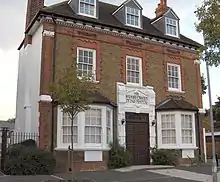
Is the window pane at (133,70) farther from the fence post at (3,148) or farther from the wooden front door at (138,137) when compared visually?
the fence post at (3,148)

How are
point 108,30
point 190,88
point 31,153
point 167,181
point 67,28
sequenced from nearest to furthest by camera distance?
1. point 167,181
2. point 31,153
3. point 67,28
4. point 108,30
5. point 190,88

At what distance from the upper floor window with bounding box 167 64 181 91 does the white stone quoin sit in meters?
2.03

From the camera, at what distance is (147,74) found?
864 inches

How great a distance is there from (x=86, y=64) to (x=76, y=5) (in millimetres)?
3909

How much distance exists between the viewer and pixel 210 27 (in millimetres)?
10336

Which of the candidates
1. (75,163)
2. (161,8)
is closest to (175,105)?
(75,163)

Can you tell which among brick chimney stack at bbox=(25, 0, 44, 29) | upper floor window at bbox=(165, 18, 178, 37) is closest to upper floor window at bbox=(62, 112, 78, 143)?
brick chimney stack at bbox=(25, 0, 44, 29)

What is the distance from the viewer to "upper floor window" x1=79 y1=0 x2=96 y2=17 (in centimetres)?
2091

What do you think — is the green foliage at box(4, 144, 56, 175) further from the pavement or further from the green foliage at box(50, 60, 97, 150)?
the green foliage at box(50, 60, 97, 150)

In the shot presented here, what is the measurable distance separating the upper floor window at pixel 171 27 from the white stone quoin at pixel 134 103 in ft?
17.0

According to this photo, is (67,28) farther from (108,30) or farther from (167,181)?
(167,181)

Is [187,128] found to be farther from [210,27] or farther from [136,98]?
[210,27]

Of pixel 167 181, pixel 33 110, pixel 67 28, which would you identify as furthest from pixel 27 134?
pixel 167 181

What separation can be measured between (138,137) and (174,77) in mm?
5381
